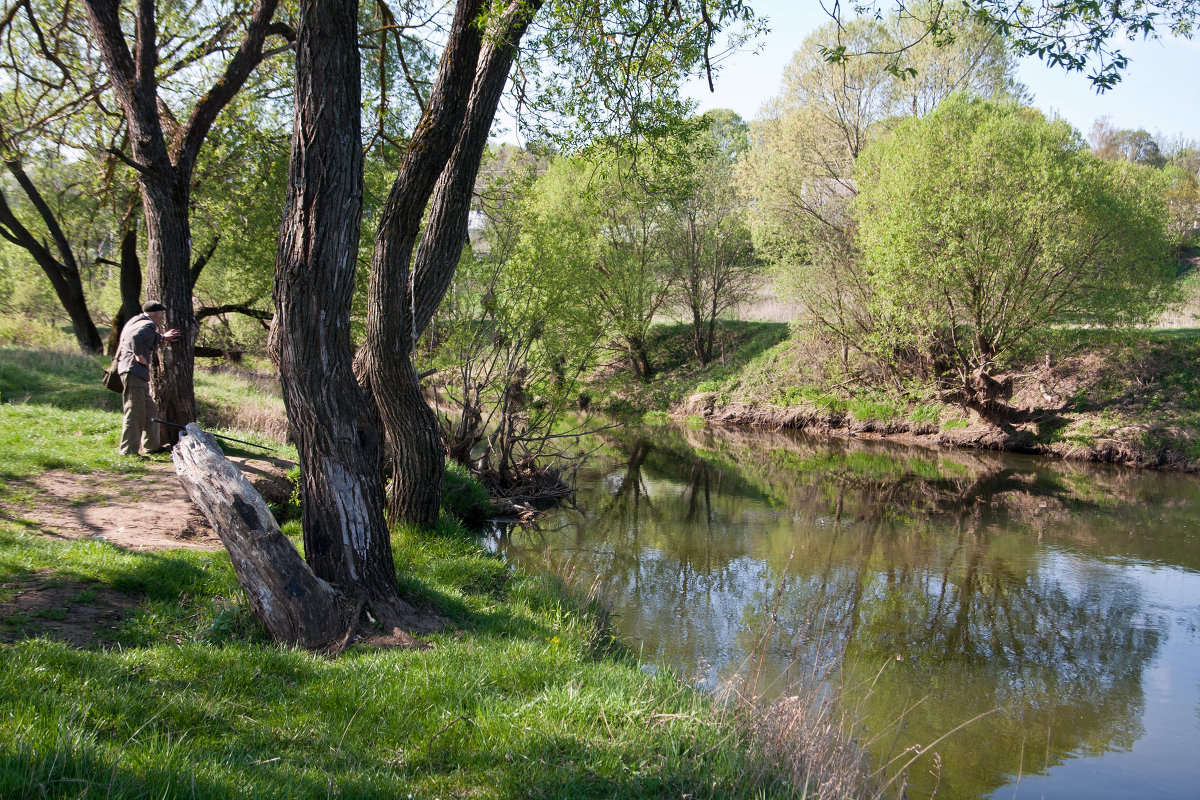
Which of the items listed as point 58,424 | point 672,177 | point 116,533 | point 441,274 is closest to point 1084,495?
point 672,177

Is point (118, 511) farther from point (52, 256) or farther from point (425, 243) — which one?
point (52, 256)

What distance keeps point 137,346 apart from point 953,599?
35.3 feet

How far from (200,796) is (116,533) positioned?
185 inches

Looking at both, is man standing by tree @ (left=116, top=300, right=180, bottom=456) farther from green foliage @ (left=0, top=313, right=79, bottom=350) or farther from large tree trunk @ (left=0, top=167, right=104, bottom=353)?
green foliage @ (left=0, top=313, right=79, bottom=350)

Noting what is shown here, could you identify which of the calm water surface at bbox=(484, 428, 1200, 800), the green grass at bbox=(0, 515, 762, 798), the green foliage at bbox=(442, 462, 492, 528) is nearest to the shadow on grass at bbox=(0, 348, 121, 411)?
the green foliage at bbox=(442, 462, 492, 528)

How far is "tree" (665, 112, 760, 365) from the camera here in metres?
29.1

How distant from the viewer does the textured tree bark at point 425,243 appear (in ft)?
22.5

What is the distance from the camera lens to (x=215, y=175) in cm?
1477

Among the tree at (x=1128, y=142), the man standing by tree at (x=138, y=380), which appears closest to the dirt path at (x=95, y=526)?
the man standing by tree at (x=138, y=380)

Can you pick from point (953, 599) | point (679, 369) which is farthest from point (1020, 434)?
point (679, 369)

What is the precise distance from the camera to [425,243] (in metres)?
7.68

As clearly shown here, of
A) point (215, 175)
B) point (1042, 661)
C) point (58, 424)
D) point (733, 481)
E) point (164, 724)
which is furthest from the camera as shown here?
point (733, 481)

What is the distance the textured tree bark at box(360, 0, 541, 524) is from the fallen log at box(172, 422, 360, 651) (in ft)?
8.32

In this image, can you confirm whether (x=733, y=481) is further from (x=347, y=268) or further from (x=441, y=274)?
(x=347, y=268)
